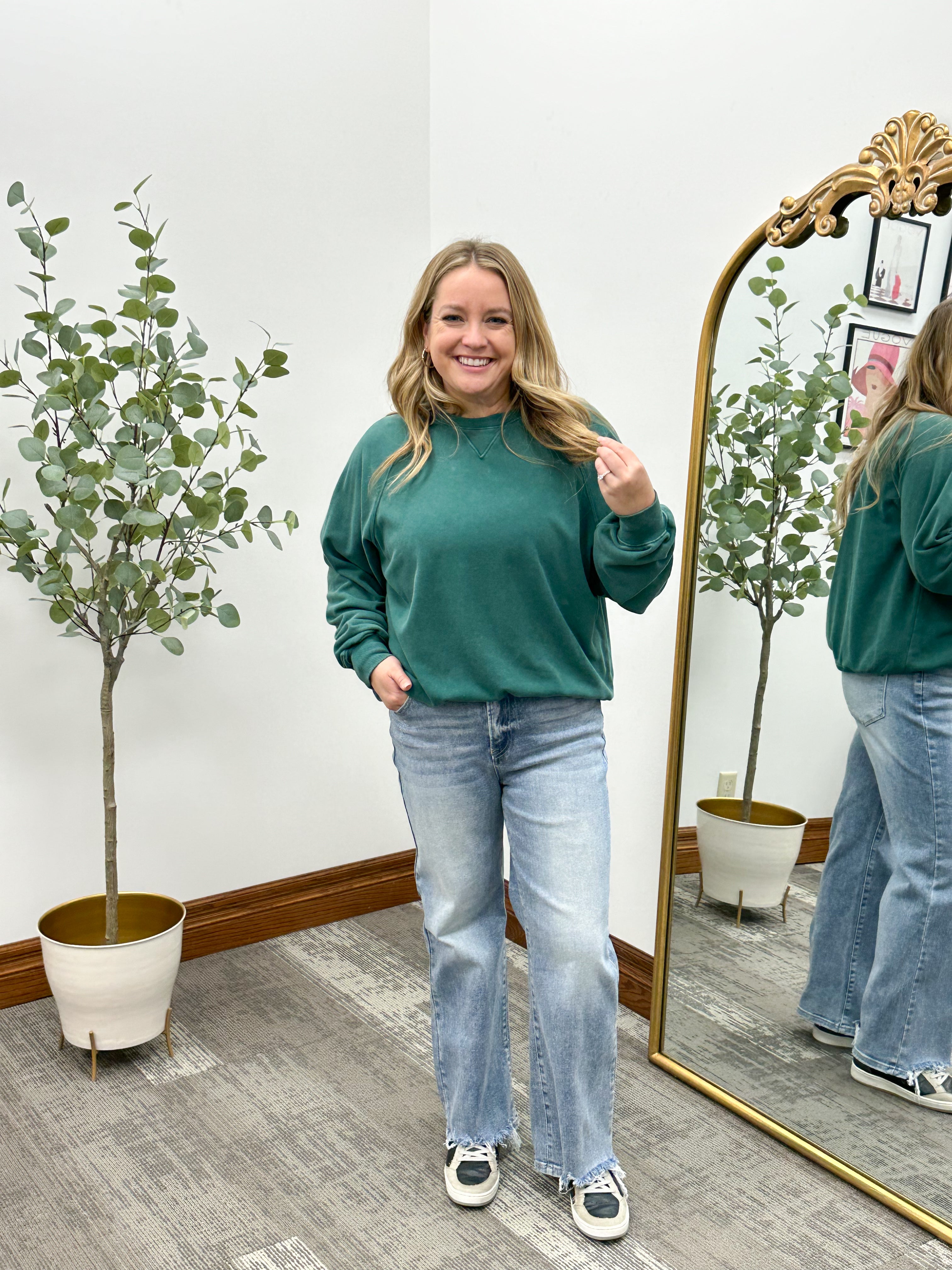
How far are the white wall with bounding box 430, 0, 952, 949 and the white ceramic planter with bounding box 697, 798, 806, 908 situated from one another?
0.73ft

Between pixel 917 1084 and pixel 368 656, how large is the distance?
3.52 feet

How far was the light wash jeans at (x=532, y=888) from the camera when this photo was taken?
168cm

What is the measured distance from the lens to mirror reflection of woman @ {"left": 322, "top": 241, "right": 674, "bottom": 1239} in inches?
65.5

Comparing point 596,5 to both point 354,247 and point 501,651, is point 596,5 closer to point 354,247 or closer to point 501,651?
point 354,247

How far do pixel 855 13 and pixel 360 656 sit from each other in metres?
1.27

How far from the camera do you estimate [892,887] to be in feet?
5.98

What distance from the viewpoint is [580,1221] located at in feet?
5.71

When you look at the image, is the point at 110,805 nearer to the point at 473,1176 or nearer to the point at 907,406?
the point at 473,1176

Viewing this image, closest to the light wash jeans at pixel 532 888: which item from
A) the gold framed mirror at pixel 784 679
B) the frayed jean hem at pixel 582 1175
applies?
the frayed jean hem at pixel 582 1175

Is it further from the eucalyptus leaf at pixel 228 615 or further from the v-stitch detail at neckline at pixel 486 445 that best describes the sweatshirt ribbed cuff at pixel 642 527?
the eucalyptus leaf at pixel 228 615

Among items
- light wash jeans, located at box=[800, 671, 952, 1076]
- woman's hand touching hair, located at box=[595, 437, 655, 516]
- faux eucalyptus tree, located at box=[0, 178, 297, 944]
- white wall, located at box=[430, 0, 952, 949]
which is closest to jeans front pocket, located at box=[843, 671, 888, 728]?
light wash jeans, located at box=[800, 671, 952, 1076]

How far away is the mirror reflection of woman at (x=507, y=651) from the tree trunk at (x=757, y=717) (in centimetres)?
32

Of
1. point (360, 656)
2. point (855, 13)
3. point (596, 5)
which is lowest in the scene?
point (360, 656)

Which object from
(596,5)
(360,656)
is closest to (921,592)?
(360,656)
